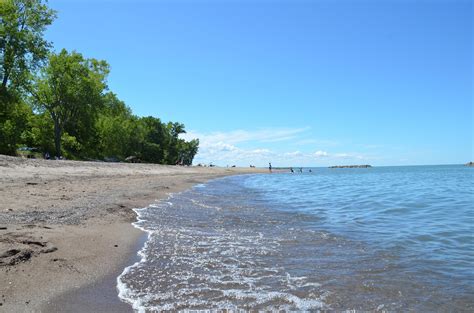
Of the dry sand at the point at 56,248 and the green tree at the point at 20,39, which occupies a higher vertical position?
the green tree at the point at 20,39

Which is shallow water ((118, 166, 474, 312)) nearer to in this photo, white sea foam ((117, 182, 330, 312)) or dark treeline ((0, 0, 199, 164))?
white sea foam ((117, 182, 330, 312))

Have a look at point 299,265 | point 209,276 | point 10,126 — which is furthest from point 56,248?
point 10,126

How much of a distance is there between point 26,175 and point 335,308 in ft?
52.0

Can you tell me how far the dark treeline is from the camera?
31.7 m

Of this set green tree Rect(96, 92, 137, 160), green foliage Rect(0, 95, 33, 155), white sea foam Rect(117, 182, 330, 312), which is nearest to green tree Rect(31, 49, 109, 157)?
green foliage Rect(0, 95, 33, 155)

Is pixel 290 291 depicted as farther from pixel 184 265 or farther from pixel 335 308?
pixel 184 265

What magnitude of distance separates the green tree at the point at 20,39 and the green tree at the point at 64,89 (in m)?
3.91

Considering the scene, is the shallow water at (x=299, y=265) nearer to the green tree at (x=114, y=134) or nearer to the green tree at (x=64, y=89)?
the green tree at (x=64, y=89)

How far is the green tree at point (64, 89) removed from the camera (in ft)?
128

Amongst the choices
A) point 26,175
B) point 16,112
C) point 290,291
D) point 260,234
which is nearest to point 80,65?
point 16,112

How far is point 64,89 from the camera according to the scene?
39250mm

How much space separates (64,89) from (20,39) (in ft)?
25.2

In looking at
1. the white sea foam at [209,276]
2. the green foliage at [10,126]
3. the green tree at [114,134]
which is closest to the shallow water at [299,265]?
the white sea foam at [209,276]

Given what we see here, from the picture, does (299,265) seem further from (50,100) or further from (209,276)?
(50,100)
